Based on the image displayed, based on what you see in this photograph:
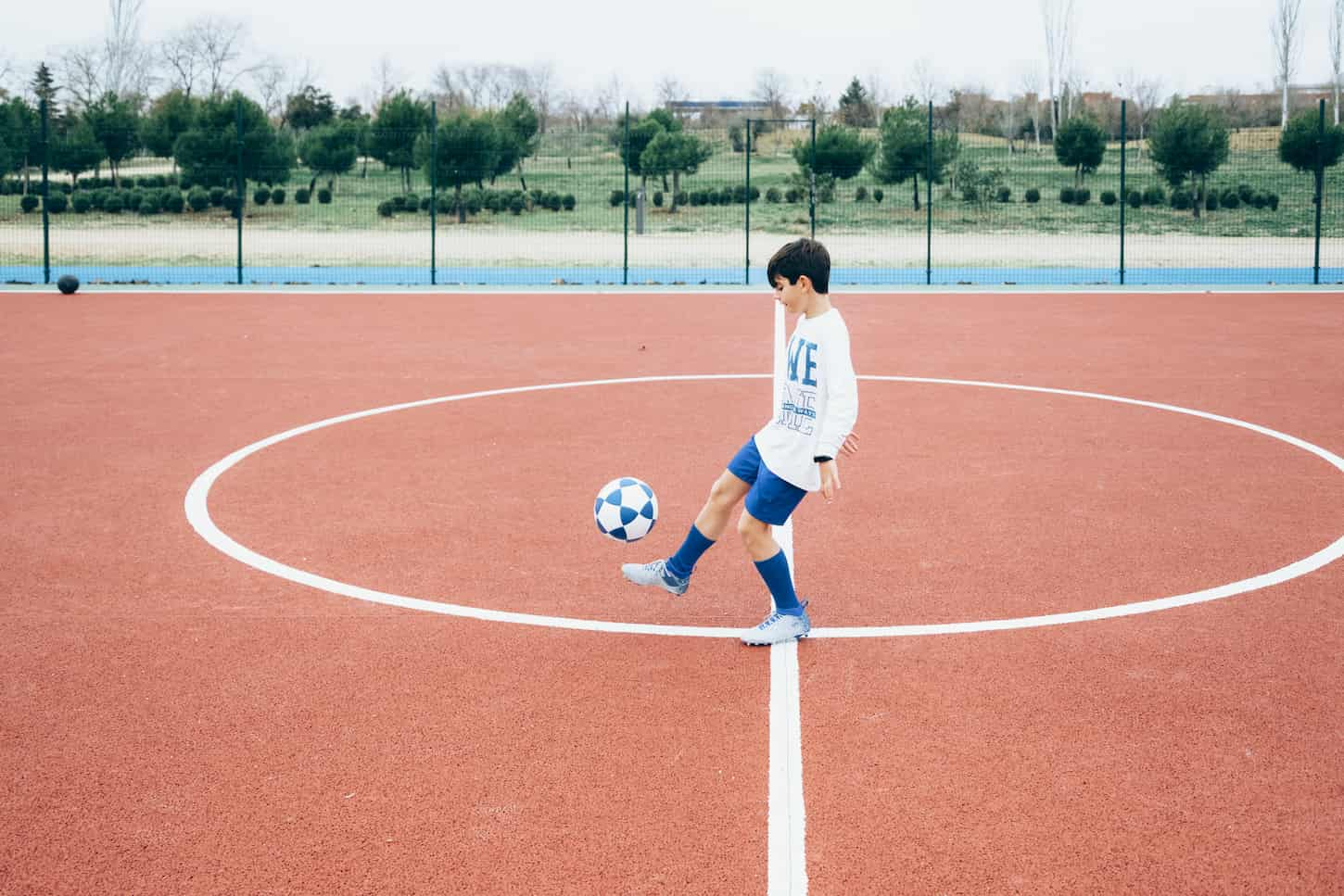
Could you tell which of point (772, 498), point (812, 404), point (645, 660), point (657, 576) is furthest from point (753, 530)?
point (657, 576)

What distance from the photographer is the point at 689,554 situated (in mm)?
6102

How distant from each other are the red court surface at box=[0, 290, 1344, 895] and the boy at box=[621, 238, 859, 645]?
0.88 feet

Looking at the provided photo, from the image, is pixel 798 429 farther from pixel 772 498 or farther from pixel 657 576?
pixel 657 576

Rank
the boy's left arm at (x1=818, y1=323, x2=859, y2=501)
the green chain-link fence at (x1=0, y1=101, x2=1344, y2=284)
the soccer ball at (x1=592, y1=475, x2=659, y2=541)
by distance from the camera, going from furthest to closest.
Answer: the green chain-link fence at (x1=0, y1=101, x2=1344, y2=284), the soccer ball at (x1=592, y1=475, x2=659, y2=541), the boy's left arm at (x1=818, y1=323, x2=859, y2=501)

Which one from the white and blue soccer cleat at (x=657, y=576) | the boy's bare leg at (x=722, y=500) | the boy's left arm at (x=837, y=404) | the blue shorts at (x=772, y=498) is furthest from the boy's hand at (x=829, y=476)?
the white and blue soccer cleat at (x=657, y=576)

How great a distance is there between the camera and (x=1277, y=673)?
537 cm

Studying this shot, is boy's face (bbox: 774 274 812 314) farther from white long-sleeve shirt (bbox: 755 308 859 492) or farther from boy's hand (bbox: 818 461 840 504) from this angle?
boy's hand (bbox: 818 461 840 504)

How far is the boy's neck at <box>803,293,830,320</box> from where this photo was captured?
554 centimetres

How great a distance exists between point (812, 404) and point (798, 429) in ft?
0.40

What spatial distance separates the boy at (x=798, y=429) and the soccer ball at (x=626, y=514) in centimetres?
84

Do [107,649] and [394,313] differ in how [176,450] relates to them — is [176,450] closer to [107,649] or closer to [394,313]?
[107,649]

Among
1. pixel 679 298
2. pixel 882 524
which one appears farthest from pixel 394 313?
pixel 882 524

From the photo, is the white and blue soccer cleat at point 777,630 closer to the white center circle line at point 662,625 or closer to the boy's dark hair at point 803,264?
the white center circle line at point 662,625

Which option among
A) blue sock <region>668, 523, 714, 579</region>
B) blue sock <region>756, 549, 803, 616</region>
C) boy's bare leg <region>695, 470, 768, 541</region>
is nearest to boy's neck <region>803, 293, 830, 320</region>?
boy's bare leg <region>695, 470, 768, 541</region>
